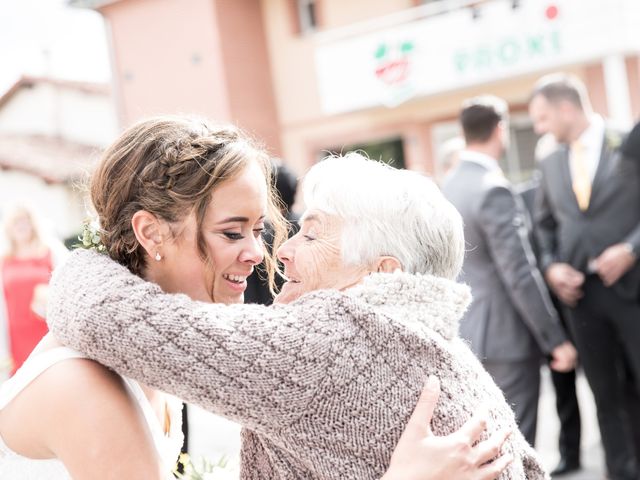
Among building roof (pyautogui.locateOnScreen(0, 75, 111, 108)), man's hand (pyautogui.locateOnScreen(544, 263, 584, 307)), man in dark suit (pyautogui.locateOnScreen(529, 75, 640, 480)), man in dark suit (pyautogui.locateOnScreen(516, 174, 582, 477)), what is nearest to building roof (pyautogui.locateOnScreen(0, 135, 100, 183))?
building roof (pyautogui.locateOnScreen(0, 75, 111, 108))

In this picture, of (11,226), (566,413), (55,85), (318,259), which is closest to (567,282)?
(566,413)

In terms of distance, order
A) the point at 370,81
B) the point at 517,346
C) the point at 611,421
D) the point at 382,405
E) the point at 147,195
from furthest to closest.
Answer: the point at 370,81, the point at 611,421, the point at 517,346, the point at 147,195, the point at 382,405

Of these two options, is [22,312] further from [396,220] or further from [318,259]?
[396,220]

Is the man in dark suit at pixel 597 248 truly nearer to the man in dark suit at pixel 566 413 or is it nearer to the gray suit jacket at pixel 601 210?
the gray suit jacket at pixel 601 210

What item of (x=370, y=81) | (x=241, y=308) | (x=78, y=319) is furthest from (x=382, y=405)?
(x=370, y=81)

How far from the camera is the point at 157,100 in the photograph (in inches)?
651

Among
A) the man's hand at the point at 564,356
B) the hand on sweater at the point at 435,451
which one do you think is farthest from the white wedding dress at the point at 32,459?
the man's hand at the point at 564,356

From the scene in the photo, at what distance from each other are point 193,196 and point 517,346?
9.54 ft

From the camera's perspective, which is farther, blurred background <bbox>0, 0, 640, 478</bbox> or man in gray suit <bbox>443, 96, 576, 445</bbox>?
blurred background <bbox>0, 0, 640, 478</bbox>

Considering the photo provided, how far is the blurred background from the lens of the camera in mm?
11648

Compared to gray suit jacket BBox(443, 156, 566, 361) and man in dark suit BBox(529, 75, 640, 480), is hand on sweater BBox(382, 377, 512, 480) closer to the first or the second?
gray suit jacket BBox(443, 156, 566, 361)

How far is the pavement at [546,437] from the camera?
5121mm

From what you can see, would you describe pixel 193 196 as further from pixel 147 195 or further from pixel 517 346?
pixel 517 346

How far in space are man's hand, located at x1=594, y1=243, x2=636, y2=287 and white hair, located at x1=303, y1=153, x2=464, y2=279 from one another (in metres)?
2.93
